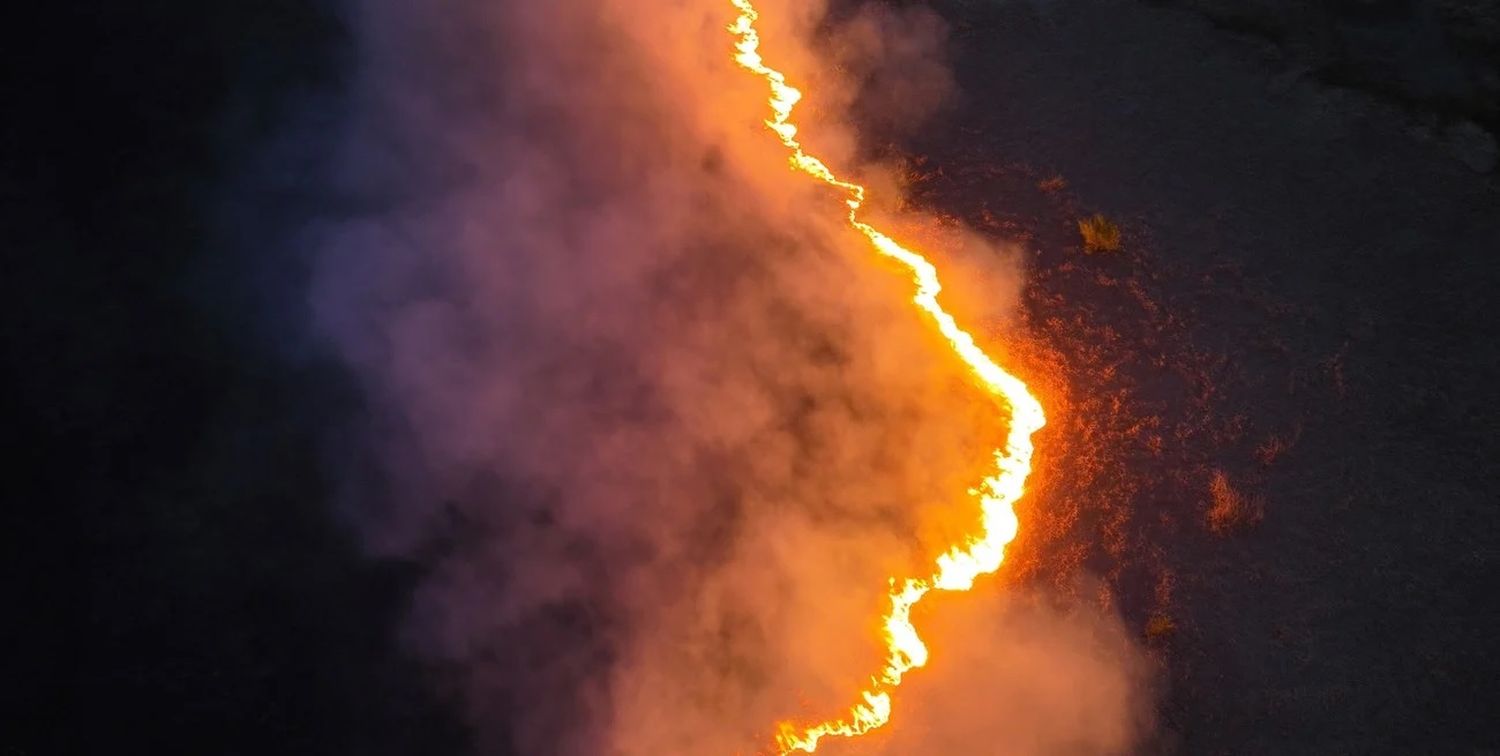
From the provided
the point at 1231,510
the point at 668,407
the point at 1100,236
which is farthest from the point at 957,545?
the point at 1100,236

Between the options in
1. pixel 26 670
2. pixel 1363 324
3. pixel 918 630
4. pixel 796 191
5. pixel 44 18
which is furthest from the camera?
pixel 44 18

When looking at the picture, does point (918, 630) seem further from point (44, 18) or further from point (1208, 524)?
Answer: point (44, 18)

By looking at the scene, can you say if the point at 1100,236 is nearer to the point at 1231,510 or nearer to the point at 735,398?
the point at 1231,510

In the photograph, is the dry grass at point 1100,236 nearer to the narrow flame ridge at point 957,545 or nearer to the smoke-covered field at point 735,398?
the smoke-covered field at point 735,398

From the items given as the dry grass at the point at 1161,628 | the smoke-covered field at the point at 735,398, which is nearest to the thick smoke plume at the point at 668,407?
the smoke-covered field at the point at 735,398

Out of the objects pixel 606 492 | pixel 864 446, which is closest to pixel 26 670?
pixel 606 492

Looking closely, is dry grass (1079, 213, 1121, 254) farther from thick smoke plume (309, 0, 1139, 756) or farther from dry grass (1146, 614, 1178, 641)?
dry grass (1146, 614, 1178, 641)

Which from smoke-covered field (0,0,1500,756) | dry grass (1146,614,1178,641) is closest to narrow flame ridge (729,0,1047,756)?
smoke-covered field (0,0,1500,756)
